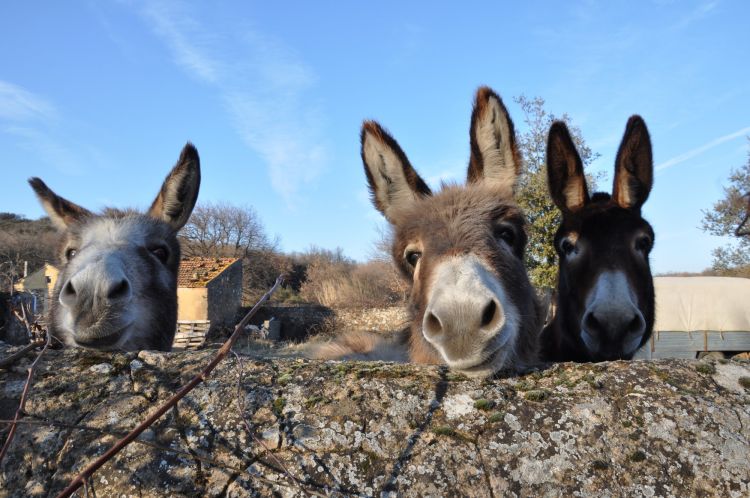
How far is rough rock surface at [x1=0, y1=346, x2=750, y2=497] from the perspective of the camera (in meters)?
1.36

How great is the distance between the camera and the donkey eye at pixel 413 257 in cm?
331

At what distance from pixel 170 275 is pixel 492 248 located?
3.56m

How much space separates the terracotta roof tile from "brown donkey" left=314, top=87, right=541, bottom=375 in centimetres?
2879

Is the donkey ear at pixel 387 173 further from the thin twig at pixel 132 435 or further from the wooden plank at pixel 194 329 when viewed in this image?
the wooden plank at pixel 194 329

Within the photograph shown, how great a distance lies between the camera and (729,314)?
1345 cm

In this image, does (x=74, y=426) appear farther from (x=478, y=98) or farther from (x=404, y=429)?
(x=478, y=98)

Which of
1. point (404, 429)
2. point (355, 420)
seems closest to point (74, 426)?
point (355, 420)

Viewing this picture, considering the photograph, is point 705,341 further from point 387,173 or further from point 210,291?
point 210,291

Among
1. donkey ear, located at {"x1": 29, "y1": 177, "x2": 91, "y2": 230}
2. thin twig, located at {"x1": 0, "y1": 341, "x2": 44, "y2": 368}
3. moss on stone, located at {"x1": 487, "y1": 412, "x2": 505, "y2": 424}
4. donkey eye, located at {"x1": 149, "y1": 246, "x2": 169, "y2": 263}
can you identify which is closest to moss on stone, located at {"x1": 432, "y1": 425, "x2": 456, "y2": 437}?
moss on stone, located at {"x1": 487, "y1": 412, "x2": 505, "y2": 424}

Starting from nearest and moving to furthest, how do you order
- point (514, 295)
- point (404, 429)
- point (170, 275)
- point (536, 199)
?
point (404, 429), point (514, 295), point (170, 275), point (536, 199)

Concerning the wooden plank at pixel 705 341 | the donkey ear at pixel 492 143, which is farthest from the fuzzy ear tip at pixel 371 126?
the wooden plank at pixel 705 341

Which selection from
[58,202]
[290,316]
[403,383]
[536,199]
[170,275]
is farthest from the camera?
[290,316]

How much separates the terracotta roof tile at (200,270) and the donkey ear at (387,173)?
28.7 m

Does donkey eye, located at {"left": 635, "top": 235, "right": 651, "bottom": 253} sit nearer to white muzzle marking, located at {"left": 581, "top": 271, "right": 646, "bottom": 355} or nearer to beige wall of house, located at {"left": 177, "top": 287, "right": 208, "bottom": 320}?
white muzzle marking, located at {"left": 581, "top": 271, "right": 646, "bottom": 355}
